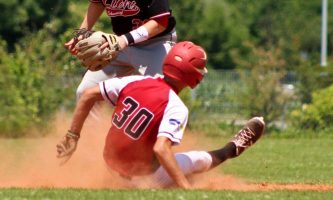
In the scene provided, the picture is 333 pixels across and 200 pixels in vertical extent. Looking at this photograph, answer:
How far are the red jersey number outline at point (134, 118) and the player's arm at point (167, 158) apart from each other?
0.28 m

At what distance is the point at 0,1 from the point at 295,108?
23589 millimetres

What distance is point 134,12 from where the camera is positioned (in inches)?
379

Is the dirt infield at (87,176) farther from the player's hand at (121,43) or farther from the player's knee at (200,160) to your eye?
the player's hand at (121,43)

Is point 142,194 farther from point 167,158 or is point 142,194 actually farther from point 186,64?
point 186,64

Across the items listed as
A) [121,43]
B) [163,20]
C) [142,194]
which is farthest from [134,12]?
[142,194]

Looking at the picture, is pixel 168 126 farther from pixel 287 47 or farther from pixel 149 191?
pixel 287 47

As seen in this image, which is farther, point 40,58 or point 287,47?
point 287,47

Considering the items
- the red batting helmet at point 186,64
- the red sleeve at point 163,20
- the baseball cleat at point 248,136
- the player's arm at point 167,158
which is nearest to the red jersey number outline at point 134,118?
the player's arm at point 167,158

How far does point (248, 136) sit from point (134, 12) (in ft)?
5.08

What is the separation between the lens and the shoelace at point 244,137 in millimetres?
9273

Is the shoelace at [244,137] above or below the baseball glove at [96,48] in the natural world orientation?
below

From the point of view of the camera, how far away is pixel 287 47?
47469mm

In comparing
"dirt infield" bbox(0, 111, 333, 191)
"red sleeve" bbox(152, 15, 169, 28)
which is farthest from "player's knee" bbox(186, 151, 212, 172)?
"red sleeve" bbox(152, 15, 169, 28)

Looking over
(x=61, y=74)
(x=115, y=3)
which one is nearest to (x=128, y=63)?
(x=115, y=3)
